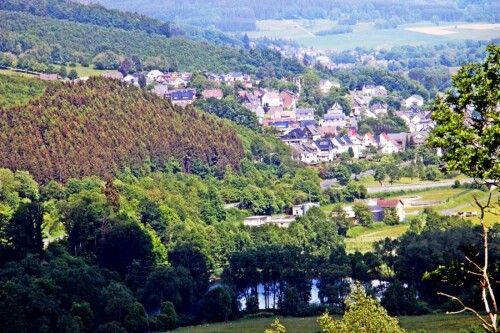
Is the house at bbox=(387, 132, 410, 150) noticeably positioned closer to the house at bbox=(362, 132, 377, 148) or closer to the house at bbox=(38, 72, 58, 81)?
the house at bbox=(362, 132, 377, 148)

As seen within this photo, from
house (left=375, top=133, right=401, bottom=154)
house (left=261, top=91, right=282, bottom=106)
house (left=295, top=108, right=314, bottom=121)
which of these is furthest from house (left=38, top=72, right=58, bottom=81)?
house (left=375, top=133, right=401, bottom=154)

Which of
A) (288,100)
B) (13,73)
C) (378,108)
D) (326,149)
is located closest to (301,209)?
(326,149)

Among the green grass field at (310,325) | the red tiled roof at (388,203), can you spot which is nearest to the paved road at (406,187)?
the red tiled roof at (388,203)

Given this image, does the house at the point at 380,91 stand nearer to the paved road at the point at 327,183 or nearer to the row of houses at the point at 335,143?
the row of houses at the point at 335,143

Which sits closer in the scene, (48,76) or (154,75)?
(48,76)

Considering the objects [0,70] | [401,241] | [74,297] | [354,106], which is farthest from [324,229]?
[354,106]

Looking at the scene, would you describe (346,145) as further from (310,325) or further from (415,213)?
(310,325)

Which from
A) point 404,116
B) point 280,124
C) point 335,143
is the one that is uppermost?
point 335,143
